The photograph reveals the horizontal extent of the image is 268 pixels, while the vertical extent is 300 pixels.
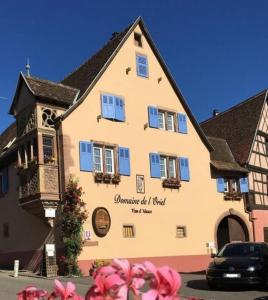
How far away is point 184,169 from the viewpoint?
28.8 metres

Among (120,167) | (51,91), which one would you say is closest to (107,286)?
(120,167)

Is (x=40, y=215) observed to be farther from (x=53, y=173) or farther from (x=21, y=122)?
(x=21, y=122)

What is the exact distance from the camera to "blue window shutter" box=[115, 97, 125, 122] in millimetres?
26234

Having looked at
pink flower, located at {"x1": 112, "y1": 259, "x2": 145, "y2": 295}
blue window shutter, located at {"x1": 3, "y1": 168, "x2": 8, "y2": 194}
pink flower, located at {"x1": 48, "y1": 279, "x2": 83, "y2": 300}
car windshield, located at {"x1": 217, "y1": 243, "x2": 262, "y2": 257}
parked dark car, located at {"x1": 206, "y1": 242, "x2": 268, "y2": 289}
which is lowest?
parked dark car, located at {"x1": 206, "y1": 242, "x2": 268, "y2": 289}

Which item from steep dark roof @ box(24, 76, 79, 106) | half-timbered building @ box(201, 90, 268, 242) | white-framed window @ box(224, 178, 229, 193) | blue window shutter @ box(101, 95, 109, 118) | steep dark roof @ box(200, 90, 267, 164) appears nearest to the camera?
steep dark roof @ box(24, 76, 79, 106)

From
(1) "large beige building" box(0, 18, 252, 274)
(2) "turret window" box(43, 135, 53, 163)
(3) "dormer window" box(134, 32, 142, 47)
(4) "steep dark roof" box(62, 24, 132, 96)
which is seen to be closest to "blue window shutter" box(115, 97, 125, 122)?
(1) "large beige building" box(0, 18, 252, 274)

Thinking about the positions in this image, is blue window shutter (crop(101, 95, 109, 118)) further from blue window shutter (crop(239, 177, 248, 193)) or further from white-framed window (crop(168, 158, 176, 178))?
blue window shutter (crop(239, 177, 248, 193))

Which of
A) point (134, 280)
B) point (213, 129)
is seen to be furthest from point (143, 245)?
point (134, 280)

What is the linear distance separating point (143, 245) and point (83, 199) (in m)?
4.06

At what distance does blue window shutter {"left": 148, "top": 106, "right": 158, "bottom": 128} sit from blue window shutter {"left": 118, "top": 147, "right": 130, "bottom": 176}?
2.27m

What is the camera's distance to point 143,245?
2598 cm

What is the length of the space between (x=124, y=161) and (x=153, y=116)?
3255mm

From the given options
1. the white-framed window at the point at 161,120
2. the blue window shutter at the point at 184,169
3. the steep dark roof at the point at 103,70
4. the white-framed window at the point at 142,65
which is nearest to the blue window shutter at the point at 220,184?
the steep dark roof at the point at 103,70

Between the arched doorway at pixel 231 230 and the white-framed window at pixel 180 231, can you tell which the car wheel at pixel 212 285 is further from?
the arched doorway at pixel 231 230
